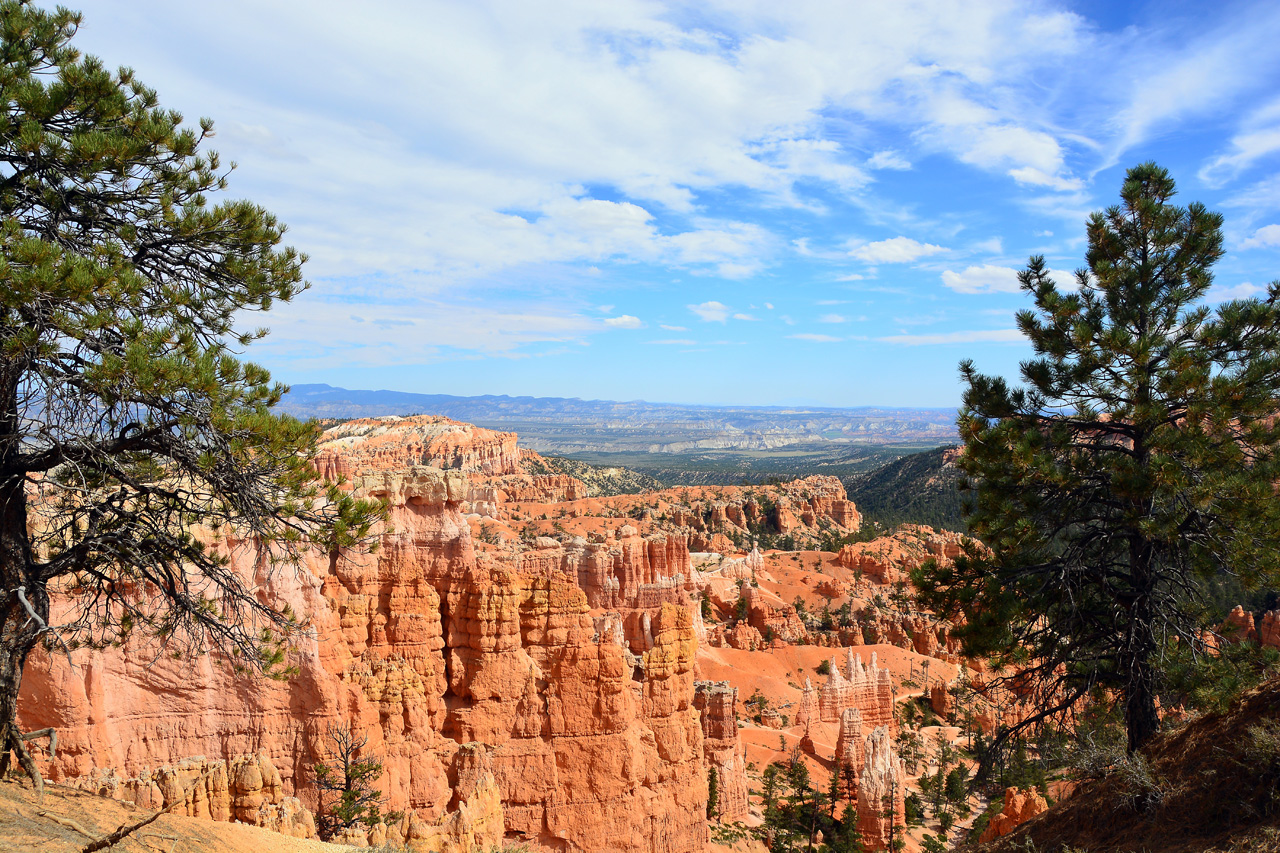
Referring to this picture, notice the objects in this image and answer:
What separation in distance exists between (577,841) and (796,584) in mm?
51347

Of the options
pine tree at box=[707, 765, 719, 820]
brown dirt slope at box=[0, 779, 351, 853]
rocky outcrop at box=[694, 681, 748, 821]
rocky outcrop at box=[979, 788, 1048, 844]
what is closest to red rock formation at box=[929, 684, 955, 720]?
rocky outcrop at box=[979, 788, 1048, 844]

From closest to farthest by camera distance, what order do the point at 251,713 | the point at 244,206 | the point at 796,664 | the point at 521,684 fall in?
the point at 244,206
the point at 251,713
the point at 521,684
the point at 796,664

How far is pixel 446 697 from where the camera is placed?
18469 millimetres

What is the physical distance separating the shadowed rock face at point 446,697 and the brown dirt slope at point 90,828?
5.47 meters

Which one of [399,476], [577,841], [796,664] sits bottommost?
[796,664]

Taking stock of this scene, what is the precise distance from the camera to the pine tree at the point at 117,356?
21.6ft

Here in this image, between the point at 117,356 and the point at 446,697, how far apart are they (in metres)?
14.1

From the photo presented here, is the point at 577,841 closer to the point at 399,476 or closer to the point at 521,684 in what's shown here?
the point at 521,684

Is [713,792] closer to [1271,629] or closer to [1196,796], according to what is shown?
[1196,796]

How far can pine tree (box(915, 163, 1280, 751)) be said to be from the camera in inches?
369

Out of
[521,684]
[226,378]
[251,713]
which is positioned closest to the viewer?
[226,378]

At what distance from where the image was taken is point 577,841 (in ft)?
60.3

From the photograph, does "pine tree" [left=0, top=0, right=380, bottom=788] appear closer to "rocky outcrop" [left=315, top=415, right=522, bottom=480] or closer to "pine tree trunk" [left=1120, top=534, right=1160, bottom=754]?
"pine tree trunk" [left=1120, top=534, right=1160, bottom=754]

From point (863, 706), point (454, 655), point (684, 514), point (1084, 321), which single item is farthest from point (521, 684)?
point (684, 514)
